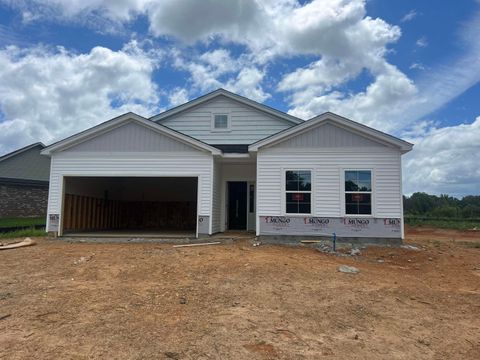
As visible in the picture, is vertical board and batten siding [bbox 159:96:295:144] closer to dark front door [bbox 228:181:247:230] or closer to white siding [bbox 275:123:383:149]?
dark front door [bbox 228:181:247:230]

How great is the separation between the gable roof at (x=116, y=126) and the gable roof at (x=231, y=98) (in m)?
3.48

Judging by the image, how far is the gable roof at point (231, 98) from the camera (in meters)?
18.0

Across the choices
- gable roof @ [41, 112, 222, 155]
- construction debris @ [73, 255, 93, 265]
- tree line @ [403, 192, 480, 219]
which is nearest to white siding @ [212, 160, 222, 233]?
gable roof @ [41, 112, 222, 155]

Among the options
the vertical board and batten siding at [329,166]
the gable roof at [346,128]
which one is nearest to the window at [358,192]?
the vertical board and batten siding at [329,166]

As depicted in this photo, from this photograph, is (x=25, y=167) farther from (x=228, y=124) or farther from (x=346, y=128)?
(x=346, y=128)

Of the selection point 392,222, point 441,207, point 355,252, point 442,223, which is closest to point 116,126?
point 355,252

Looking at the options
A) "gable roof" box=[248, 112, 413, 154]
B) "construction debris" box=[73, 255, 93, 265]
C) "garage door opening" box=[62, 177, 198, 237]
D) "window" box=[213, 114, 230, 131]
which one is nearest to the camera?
"construction debris" box=[73, 255, 93, 265]

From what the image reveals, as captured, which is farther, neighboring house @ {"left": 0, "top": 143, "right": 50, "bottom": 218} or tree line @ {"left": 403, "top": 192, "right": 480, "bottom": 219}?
tree line @ {"left": 403, "top": 192, "right": 480, "bottom": 219}

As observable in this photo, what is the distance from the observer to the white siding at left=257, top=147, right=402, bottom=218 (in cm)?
1372

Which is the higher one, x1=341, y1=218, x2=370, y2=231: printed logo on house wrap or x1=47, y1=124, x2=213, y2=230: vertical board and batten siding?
x1=47, y1=124, x2=213, y2=230: vertical board and batten siding

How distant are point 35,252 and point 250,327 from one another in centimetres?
877

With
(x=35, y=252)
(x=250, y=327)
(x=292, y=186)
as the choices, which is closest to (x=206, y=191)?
(x=292, y=186)

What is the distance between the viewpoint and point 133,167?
49.5 ft

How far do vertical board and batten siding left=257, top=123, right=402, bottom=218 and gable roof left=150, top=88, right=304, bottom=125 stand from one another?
3823 mm
